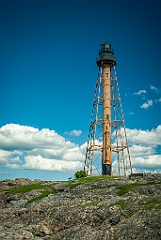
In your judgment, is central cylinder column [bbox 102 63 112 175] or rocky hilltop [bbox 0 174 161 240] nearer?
rocky hilltop [bbox 0 174 161 240]

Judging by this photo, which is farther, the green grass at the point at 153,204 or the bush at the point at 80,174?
the bush at the point at 80,174

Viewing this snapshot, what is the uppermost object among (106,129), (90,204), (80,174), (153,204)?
(106,129)

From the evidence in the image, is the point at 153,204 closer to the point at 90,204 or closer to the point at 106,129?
the point at 90,204

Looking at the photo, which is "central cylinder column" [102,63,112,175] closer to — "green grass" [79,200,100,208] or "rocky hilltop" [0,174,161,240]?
"rocky hilltop" [0,174,161,240]

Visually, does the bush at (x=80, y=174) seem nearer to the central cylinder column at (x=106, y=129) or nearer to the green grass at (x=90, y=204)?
the central cylinder column at (x=106, y=129)

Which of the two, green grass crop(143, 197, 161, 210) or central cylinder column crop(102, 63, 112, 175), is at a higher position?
central cylinder column crop(102, 63, 112, 175)

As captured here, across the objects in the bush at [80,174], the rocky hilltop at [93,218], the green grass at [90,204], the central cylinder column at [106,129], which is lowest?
the rocky hilltop at [93,218]

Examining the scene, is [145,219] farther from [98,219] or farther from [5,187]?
[5,187]

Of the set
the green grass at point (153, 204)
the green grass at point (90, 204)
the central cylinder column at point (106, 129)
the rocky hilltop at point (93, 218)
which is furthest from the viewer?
the central cylinder column at point (106, 129)

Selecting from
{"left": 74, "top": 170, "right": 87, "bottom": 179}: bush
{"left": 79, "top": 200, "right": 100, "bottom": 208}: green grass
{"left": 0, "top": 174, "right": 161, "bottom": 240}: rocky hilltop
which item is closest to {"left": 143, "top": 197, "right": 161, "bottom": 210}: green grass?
{"left": 0, "top": 174, "right": 161, "bottom": 240}: rocky hilltop

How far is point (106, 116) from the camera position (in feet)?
295

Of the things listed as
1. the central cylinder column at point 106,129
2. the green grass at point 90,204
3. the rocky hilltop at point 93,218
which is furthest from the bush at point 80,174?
the green grass at point 90,204

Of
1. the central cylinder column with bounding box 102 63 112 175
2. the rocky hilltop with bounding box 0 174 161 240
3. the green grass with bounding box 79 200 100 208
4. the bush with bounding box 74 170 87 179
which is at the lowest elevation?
the rocky hilltop with bounding box 0 174 161 240

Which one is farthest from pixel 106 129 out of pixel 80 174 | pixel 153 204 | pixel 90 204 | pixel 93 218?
pixel 153 204
